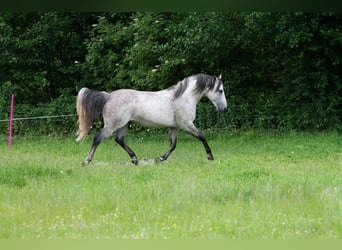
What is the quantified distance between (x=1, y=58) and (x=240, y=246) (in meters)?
19.9

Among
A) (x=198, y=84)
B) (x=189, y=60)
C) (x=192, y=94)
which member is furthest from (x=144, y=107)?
(x=189, y=60)

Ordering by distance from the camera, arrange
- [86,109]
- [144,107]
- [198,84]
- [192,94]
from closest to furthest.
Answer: [86,109], [144,107], [198,84], [192,94]

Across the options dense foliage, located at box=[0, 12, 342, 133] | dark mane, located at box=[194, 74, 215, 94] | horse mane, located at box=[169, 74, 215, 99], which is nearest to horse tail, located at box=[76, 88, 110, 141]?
horse mane, located at box=[169, 74, 215, 99]

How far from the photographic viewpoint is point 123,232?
13.6ft

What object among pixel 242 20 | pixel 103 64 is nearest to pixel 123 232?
pixel 242 20

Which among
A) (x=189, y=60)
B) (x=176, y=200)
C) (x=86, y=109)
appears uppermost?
(x=176, y=200)

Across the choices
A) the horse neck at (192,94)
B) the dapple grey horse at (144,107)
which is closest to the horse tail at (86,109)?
the dapple grey horse at (144,107)

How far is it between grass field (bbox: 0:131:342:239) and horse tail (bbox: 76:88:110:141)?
66 cm

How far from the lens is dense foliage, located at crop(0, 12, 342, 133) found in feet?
50.6

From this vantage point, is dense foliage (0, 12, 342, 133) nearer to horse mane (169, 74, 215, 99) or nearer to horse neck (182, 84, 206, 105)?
horse mane (169, 74, 215, 99)

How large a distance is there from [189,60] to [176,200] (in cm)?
1129

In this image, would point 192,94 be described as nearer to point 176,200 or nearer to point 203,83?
point 203,83

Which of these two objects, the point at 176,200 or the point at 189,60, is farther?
the point at 189,60

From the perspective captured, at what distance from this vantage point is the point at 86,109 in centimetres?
970
